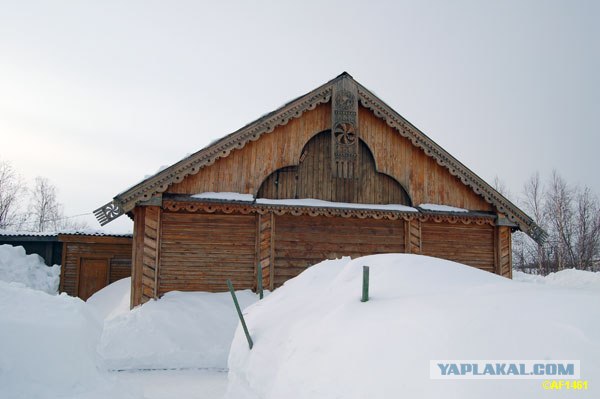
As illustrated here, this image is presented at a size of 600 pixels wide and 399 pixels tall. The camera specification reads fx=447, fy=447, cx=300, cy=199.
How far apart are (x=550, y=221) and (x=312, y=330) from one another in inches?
1500

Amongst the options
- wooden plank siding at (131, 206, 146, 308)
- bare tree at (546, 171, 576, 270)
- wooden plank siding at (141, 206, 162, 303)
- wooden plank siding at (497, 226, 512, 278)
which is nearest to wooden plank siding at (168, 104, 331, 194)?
wooden plank siding at (141, 206, 162, 303)

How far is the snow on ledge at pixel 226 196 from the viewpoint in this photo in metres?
12.1

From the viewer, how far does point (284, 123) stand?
12820mm

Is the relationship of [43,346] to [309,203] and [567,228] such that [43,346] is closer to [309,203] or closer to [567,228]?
[309,203]

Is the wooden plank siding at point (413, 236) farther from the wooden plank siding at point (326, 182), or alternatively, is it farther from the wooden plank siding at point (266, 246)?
the wooden plank siding at point (266, 246)

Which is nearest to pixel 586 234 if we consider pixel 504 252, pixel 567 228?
pixel 567 228

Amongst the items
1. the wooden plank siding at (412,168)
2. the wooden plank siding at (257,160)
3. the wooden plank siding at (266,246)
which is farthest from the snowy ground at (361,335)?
the wooden plank siding at (412,168)

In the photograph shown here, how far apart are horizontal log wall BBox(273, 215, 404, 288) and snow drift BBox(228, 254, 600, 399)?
6833 mm

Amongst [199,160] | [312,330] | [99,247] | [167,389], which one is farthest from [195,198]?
[312,330]

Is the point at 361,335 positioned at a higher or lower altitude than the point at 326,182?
lower

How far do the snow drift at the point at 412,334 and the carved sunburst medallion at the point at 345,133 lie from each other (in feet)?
25.9

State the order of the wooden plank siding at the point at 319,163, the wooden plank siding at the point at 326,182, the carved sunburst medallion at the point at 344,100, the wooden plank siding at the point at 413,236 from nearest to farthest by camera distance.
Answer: the wooden plank siding at the point at 319,163
the wooden plank siding at the point at 326,182
the carved sunburst medallion at the point at 344,100
the wooden plank siding at the point at 413,236

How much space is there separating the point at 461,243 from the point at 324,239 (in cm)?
452

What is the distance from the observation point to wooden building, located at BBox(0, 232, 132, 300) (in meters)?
16.4
